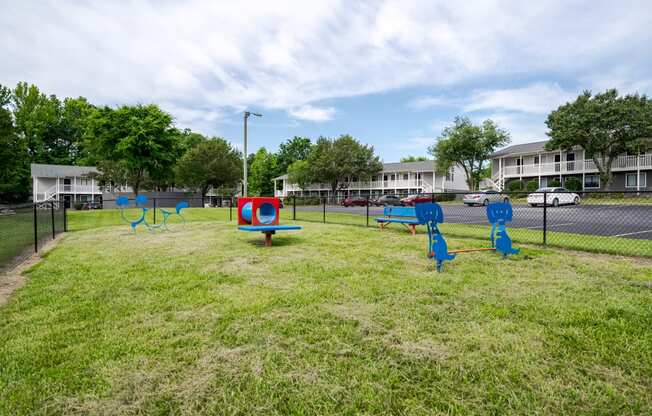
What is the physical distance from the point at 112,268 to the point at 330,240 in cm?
499

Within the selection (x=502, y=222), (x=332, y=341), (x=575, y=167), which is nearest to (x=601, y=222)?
(x=502, y=222)

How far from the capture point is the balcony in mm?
30297

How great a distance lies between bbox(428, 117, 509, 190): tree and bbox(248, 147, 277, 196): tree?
39.1m

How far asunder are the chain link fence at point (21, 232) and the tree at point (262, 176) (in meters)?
58.3

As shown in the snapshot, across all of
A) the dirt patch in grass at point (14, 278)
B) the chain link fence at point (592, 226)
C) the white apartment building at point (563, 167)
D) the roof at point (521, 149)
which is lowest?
the dirt patch in grass at point (14, 278)

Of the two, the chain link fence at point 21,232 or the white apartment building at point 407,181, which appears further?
the white apartment building at point 407,181

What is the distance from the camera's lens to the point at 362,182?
174 ft

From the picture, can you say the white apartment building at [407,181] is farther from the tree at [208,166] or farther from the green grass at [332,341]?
the green grass at [332,341]

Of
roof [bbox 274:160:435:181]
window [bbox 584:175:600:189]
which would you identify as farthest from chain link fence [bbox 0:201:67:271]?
window [bbox 584:175:600:189]

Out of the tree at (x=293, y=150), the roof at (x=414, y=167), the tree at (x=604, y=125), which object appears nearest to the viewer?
the tree at (x=604, y=125)

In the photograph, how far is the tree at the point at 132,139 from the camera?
103 ft

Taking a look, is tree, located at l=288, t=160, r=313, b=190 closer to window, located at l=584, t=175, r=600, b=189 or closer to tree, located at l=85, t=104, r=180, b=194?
tree, located at l=85, t=104, r=180, b=194

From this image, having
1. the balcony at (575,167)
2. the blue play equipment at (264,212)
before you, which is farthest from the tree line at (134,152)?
the blue play equipment at (264,212)

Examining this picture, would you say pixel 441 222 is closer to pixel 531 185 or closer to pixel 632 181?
pixel 531 185
